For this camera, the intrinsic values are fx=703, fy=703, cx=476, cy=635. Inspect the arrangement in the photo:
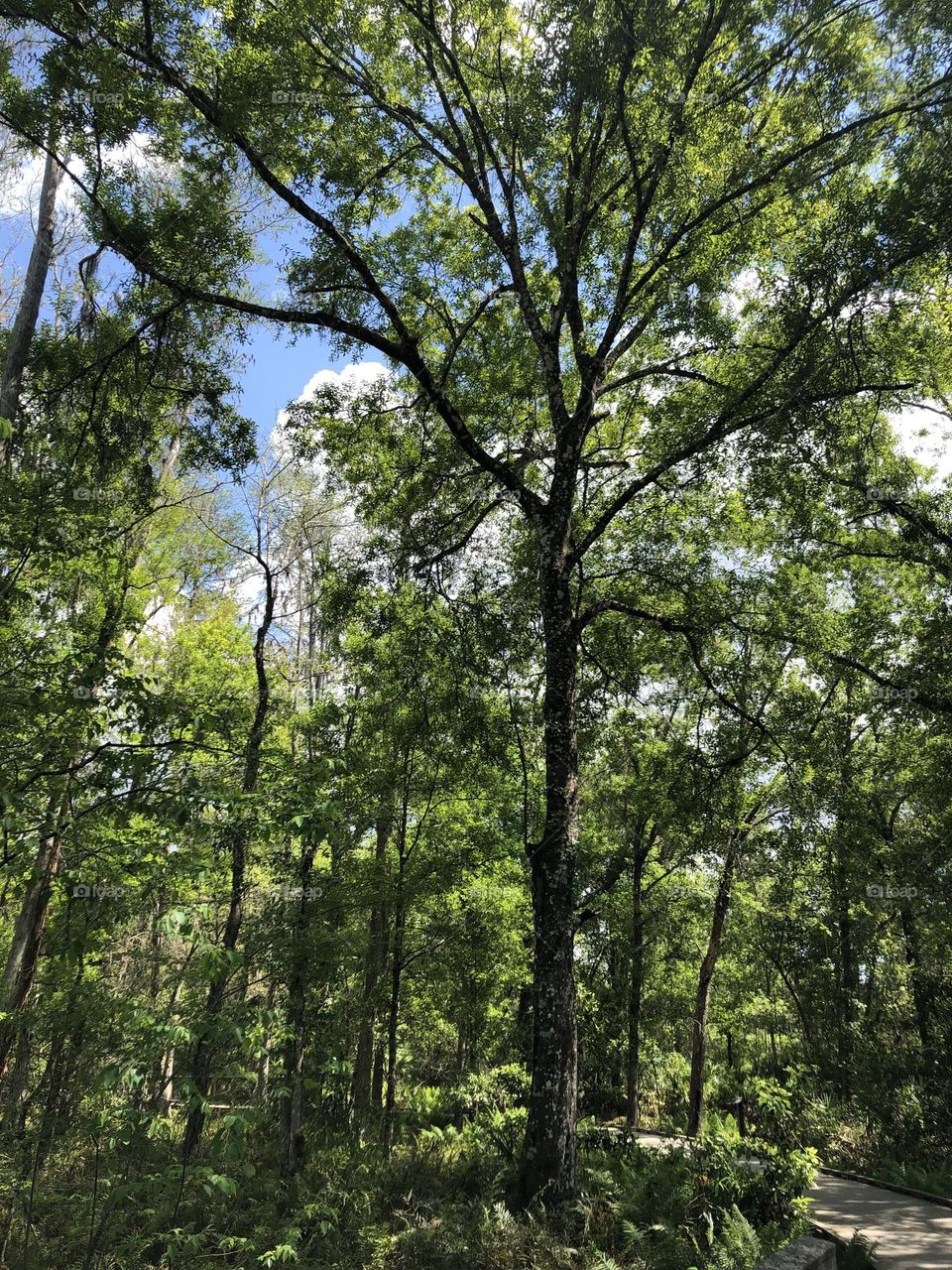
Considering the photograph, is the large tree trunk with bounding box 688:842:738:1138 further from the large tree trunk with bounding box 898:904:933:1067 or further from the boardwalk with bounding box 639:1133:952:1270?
the boardwalk with bounding box 639:1133:952:1270

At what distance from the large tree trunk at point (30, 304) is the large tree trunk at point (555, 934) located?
5843 mm

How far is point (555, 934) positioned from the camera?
6.98 meters

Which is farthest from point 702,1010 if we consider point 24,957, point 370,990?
point 24,957

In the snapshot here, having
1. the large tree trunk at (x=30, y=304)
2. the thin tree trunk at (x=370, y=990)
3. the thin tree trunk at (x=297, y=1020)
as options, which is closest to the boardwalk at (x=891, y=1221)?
the thin tree trunk at (x=297, y=1020)

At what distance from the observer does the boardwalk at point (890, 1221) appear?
6.30m

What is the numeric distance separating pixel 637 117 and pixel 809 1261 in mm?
10617

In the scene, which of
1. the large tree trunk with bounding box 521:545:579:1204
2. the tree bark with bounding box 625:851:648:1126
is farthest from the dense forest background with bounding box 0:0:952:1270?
the tree bark with bounding box 625:851:648:1126

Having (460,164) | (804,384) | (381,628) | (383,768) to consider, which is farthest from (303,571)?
(804,384)

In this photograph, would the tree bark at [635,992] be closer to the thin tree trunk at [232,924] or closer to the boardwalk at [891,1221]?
the boardwalk at [891,1221]

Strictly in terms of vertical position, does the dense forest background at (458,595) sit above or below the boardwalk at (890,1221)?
above

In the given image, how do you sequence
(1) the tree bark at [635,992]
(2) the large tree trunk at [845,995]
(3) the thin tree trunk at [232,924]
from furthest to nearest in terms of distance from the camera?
(1) the tree bark at [635,992] → (2) the large tree trunk at [845,995] → (3) the thin tree trunk at [232,924]

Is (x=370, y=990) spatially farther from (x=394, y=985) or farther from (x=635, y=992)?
(x=635, y=992)

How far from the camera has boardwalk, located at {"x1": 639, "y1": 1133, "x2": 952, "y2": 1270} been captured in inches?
248

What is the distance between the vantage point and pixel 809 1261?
14.3 feet
